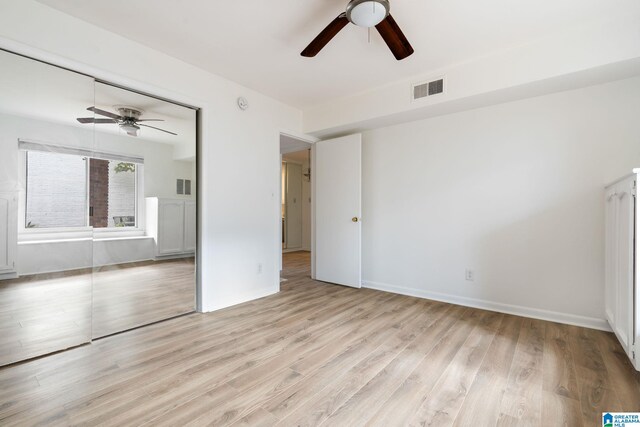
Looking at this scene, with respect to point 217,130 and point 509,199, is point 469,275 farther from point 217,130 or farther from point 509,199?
point 217,130

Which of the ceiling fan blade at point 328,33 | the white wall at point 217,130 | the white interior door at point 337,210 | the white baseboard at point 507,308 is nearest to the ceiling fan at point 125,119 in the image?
the white wall at point 217,130

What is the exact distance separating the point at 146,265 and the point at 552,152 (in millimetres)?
3909

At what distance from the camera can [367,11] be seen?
1.77 m

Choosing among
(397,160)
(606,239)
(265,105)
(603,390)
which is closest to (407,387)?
(603,390)

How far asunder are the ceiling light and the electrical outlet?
258cm

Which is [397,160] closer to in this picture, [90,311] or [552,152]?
[552,152]

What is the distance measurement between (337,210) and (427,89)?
1.84 m

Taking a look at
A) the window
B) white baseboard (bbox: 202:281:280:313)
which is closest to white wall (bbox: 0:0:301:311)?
white baseboard (bbox: 202:281:280:313)

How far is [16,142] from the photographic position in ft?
6.41

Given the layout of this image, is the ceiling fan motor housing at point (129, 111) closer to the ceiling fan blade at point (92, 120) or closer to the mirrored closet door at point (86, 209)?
the mirrored closet door at point (86, 209)

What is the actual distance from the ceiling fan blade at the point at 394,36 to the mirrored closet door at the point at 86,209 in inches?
78.5

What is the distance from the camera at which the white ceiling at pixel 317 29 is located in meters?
2.03

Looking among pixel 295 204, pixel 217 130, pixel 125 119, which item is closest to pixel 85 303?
pixel 125 119

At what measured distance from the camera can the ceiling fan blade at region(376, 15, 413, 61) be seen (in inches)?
74.7
